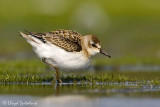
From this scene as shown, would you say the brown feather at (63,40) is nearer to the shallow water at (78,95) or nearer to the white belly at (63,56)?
the white belly at (63,56)

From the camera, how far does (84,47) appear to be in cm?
1817

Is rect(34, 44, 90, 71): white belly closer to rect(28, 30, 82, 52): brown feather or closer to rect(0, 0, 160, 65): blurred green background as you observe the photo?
rect(28, 30, 82, 52): brown feather

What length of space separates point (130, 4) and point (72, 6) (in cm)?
591

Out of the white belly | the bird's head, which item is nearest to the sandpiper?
the white belly

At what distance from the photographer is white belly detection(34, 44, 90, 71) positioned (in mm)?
17531

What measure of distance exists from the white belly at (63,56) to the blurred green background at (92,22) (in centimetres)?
1991

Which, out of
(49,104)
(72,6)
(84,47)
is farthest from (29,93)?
(72,6)

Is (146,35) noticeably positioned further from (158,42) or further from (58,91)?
(58,91)

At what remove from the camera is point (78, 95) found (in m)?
14.5

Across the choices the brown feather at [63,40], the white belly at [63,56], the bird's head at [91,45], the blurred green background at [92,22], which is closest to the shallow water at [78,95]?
the white belly at [63,56]

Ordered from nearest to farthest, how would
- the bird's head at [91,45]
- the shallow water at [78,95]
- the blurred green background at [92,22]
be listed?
the shallow water at [78,95], the bird's head at [91,45], the blurred green background at [92,22]

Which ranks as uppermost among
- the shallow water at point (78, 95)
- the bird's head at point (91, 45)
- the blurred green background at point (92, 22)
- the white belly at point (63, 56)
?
the blurred green background at point (92, 22)

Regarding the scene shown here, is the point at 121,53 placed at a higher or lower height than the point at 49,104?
higher

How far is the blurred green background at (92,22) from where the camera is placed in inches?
1580
